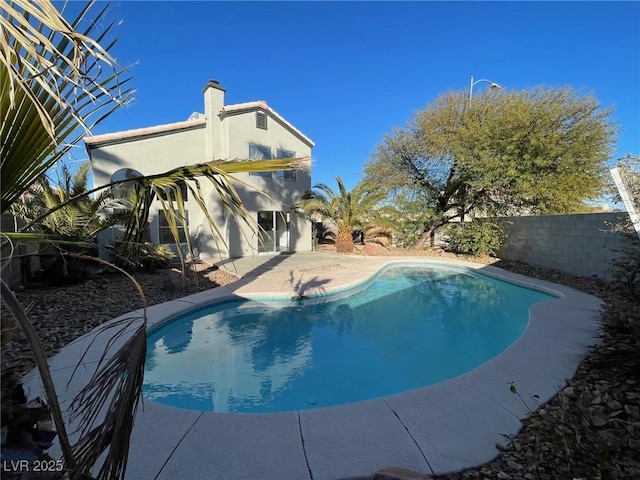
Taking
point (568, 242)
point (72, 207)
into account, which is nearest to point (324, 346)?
point (72, 207)

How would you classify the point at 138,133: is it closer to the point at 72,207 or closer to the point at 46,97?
the point at 72,207

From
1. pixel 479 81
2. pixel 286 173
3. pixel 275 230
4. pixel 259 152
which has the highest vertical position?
pixel 479 81

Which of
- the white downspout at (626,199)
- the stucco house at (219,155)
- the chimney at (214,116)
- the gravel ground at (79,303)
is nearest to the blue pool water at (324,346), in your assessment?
the gravel ground at (79,303)

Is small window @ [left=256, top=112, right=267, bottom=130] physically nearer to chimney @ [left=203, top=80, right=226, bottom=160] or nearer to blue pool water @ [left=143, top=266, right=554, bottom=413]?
chimney @ [left=203, top=80, right=226, bottom=160]

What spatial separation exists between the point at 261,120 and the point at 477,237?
12.4 metres

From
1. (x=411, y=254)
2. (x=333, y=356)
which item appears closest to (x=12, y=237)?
(x=333, y=356)

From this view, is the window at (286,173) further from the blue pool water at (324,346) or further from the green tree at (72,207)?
the blue pool water at (324,346)

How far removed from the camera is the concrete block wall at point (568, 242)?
8647 millimetres

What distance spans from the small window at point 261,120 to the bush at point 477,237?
11.5 m

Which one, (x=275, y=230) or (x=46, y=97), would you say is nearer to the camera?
(x=46, y=97)

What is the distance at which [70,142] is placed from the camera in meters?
1.97

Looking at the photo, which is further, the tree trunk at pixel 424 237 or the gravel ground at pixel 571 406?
the tree trunk at pixel 424 237

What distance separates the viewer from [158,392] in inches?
184

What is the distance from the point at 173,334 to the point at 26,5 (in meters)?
6.51
